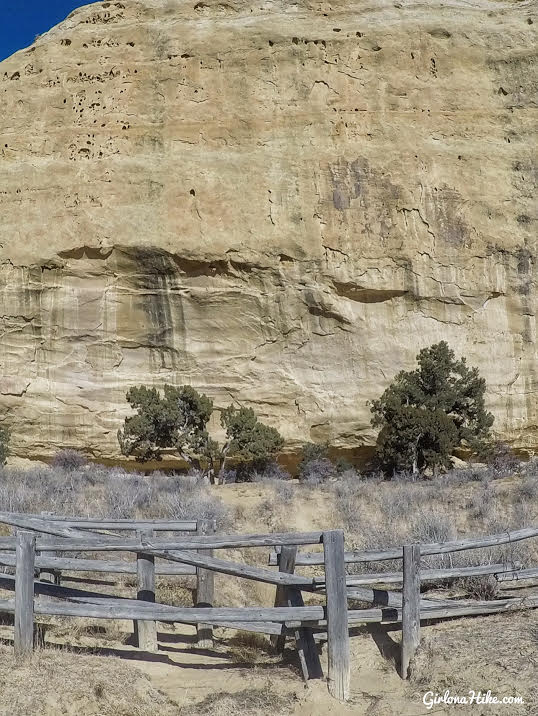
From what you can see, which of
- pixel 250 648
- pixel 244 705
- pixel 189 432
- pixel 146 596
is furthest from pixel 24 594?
pixel 189 432

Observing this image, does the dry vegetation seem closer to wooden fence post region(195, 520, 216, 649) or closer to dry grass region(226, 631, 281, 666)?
dry grass region(226, 631, 281, 666)

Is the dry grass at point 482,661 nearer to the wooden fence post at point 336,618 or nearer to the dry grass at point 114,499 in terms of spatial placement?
the wooden fence post at point 336,618

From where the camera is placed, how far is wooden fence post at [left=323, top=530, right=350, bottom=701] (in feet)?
16.8

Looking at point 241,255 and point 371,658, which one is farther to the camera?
point 241,255

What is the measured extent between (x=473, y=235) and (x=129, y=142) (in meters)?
10.1

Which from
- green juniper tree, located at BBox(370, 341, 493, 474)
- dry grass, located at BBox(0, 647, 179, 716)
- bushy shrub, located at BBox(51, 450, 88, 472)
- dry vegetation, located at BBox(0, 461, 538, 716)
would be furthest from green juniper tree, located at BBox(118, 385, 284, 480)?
dry grass, located at BBox(0, 647, 179, 716)

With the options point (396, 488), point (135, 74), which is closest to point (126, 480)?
point (396, 488)

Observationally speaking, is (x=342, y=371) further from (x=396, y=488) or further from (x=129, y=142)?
(x=129, y=142)

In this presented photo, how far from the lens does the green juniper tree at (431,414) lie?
1585 cm

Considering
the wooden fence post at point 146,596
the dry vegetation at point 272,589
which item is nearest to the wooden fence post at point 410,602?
the dry vegetation at point 272,589

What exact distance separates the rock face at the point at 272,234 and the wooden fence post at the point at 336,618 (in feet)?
46.1

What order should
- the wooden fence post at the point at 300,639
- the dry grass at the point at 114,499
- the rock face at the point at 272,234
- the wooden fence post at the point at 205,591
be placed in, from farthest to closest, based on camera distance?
the rock face at the point at 272,234 < the dry grass at the point at 114,499 < the wooden fence post at the point at 205,591 < the wooden fence post at the point at 300,639

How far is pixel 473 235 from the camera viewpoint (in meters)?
20.1

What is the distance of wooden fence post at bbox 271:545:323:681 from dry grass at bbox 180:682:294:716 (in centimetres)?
29
